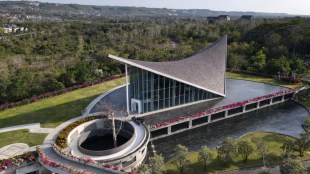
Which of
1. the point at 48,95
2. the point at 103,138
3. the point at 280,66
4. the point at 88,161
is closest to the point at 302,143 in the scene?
the point at 88,161

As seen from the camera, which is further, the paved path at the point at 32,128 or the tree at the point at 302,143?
the paved path at the point at 32,128

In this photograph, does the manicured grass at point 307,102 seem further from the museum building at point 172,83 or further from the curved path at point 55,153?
the curved path at point 55,153

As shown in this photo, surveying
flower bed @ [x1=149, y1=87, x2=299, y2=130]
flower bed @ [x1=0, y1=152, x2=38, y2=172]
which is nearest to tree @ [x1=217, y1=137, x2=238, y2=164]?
flower bed @ [x1=149, y1=87, x2=299, y2=130]

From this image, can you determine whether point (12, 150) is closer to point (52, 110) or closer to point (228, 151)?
point (52, 110)

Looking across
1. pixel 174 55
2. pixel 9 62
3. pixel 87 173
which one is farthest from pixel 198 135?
pixel 9 62

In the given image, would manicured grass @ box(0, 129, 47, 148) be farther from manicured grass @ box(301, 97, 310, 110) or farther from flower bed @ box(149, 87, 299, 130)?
manicured grass @ box(301, 97, 310, 110)

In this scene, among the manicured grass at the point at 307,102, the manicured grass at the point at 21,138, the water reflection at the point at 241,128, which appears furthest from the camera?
the manicured grass at the point at 307,102

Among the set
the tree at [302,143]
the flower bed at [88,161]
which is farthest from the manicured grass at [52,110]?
the tree at [302,143]
